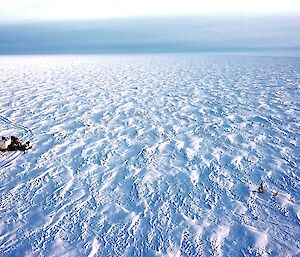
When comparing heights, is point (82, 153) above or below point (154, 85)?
above

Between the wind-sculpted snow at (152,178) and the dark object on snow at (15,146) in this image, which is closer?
the wind-sculpted snow at (152,178)

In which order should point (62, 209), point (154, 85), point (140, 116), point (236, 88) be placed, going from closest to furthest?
point (62, 209) < point (140, 116) < point (236, 88) < point (154, 85)

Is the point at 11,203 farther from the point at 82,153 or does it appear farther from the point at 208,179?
the point at 208,179

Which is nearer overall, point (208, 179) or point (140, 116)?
point (208, 179)

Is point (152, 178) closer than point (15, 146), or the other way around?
point (152, 178)

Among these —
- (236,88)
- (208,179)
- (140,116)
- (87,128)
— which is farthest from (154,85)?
(208,179)

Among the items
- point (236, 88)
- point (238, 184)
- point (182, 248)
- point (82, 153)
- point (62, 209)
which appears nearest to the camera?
point (182, 248)

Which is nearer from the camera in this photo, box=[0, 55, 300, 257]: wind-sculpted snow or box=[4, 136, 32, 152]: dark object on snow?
box=[0, 55, 300, 257]: wind-sculpted snow

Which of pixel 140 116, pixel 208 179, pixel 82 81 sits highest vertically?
pixel 208 179
